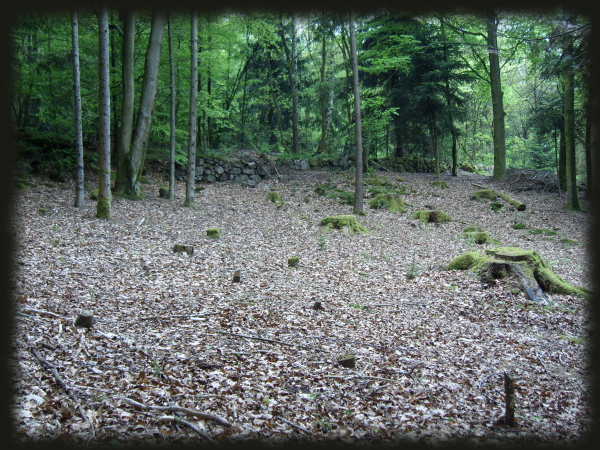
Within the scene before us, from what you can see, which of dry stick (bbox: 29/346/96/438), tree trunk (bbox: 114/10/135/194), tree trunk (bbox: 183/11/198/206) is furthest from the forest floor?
tree trunk (bbox: 183/11/198/206)

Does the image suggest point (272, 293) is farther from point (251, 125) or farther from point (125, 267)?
point (251, 125)

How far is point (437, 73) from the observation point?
18.2 meters

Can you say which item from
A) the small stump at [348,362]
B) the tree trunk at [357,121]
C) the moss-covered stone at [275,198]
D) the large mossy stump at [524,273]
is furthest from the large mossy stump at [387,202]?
the small stump at [348,362]

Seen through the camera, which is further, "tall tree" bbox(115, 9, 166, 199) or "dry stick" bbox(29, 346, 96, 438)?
"tall tree" bbox(115, 9, 166, 199)

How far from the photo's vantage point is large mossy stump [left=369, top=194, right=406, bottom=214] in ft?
49.4

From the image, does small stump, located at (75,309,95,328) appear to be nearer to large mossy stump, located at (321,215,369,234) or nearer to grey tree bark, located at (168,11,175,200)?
large mossy stump, located at (321,215,369,234)

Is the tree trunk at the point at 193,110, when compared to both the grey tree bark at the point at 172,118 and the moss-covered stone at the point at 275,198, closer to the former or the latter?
the grey tree bark at the point at 172,118

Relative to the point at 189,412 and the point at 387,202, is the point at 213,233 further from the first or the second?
the point at 387,202

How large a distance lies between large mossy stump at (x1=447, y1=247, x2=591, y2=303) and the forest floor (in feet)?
0.92

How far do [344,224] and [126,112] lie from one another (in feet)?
25.7

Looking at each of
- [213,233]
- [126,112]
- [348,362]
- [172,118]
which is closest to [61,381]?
[348,362]

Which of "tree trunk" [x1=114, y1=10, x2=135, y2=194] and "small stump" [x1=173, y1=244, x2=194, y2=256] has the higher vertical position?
"tree trunk" [x1=114, y1=10, x2=135, y2=194]

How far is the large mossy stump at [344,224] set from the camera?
1148 cm

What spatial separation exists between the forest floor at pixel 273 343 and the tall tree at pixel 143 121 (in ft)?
10.2
